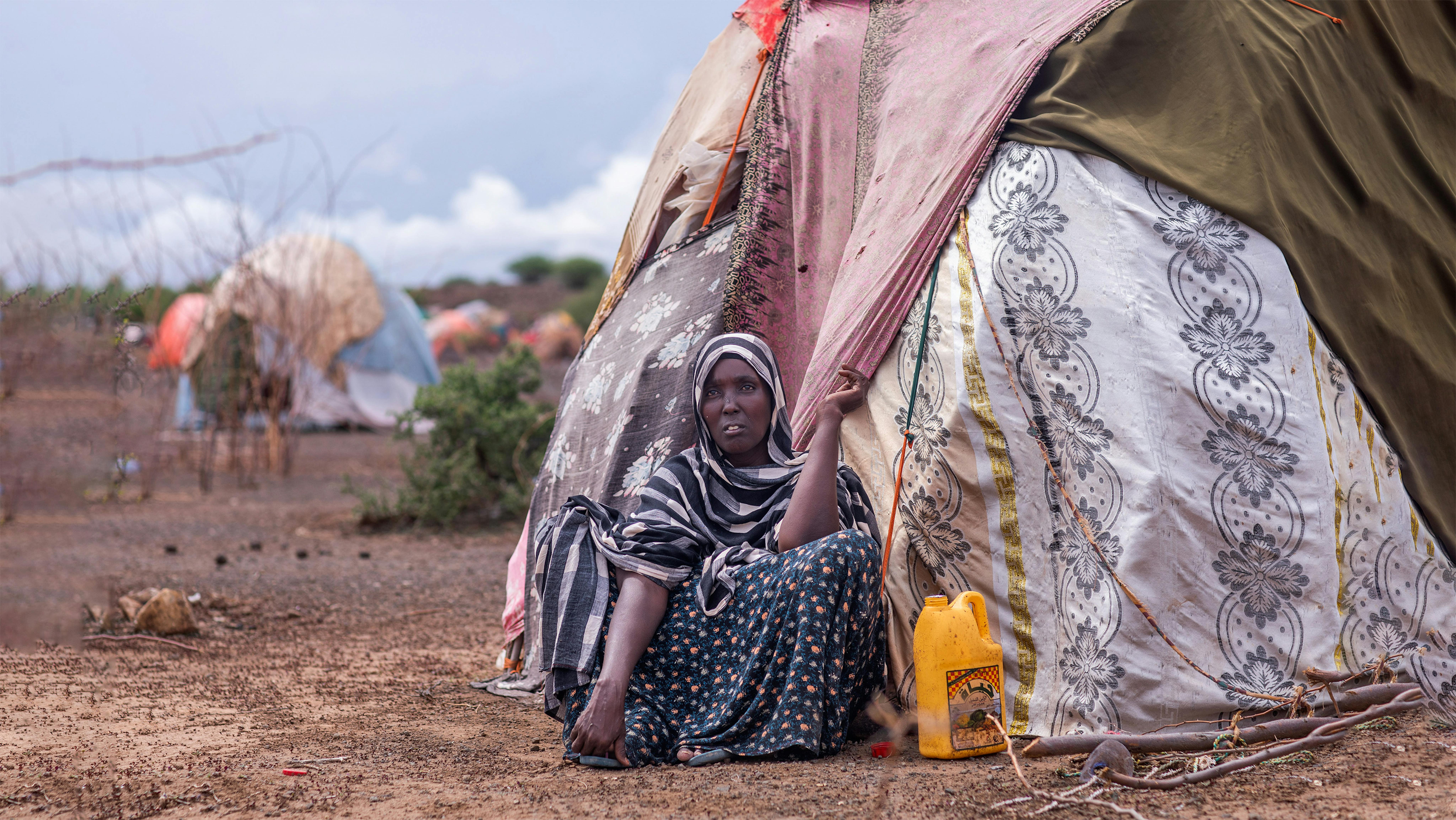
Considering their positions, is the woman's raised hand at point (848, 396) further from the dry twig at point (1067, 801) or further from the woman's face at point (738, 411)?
the dry twig at point (1067, 801)

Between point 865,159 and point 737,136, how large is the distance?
662mm

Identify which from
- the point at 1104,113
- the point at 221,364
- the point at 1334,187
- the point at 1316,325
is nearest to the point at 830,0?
the point at 1104,113

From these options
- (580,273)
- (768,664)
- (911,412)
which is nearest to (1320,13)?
(911,412)

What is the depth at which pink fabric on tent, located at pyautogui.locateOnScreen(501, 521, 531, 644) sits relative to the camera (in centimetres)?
391

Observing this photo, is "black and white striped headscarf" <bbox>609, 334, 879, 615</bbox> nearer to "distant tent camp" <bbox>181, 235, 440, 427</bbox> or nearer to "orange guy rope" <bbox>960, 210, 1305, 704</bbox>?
"orange guy rope" <bbox>960, 210, 1305, 704</bbox>

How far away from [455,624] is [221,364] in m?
5.66

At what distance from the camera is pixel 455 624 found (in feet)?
16.8

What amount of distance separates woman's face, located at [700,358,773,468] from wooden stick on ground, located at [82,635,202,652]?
2.68 metres

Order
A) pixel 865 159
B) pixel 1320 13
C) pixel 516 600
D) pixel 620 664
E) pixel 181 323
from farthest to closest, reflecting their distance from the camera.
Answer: pixel 181 323 < pixel 516 600 < pixel 865 159 < pixel 1320 13 < pixel 620 664

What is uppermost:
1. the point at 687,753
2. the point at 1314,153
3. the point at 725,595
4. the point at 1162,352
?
the point at 1314,153

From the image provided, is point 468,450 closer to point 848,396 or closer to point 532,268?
point 848,396

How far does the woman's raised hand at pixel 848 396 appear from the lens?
2.87 meters

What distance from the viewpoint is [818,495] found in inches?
110

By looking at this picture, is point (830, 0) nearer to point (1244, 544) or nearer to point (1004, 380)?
point (1004, 380)
